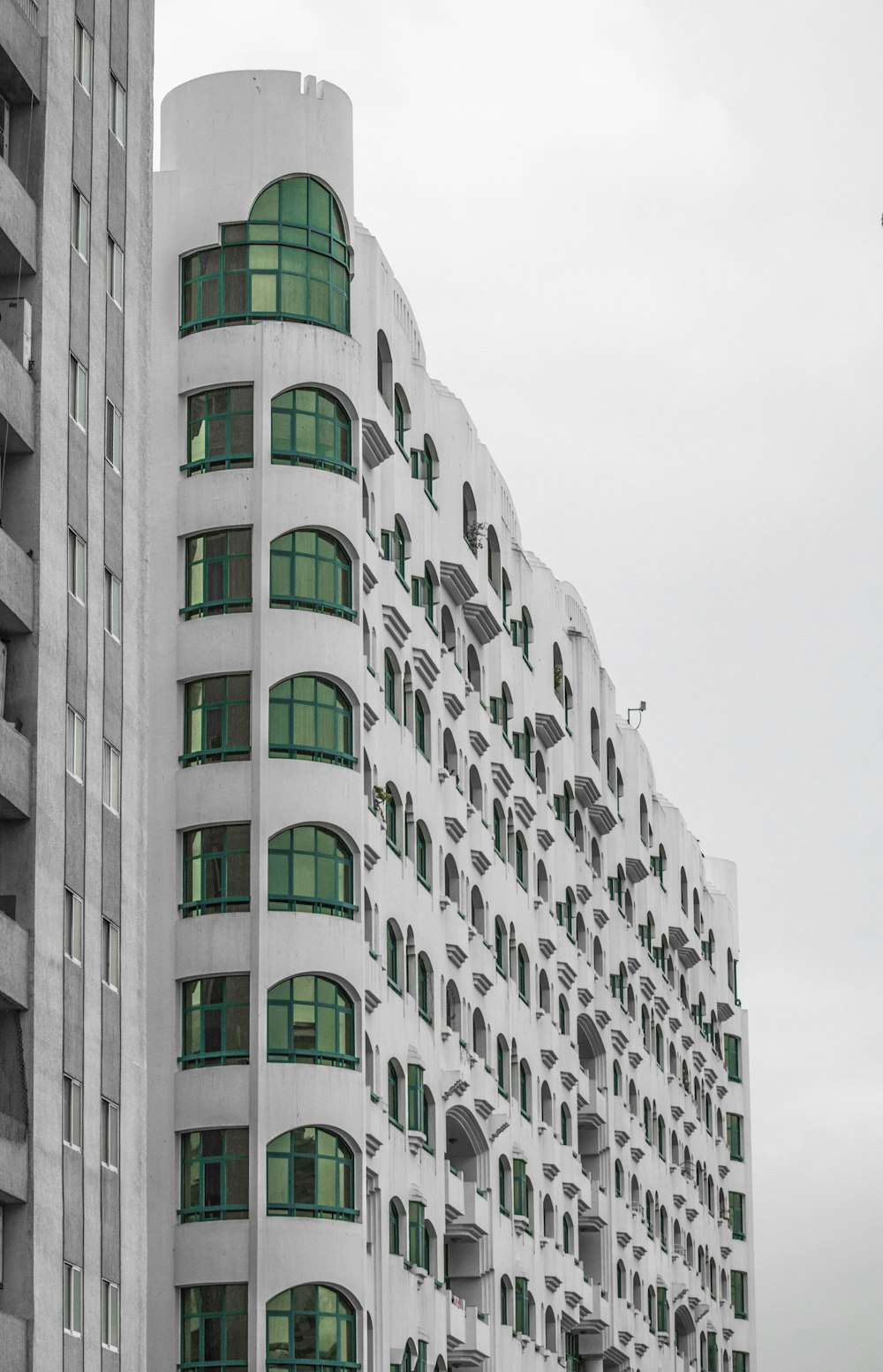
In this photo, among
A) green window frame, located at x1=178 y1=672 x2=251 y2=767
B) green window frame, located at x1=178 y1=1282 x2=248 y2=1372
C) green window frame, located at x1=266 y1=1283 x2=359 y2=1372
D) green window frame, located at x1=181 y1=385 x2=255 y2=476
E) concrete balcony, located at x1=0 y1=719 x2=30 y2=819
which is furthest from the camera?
green window frame, located at x1=181 y1=385 x2=255 y2=476

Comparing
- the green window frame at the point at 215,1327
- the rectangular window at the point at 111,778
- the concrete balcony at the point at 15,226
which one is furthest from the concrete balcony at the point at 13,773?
the green window frame at the point at 215,1327

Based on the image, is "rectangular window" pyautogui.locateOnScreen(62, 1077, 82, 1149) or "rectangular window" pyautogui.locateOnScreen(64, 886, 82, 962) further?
"rectangular window" pyautogui.locateOnScreen(64, 886, 82, 962)

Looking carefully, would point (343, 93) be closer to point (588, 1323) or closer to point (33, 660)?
point (33, 660)

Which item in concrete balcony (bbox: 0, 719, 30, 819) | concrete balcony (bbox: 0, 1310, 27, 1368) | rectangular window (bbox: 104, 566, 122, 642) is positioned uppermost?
rectangular window (bbox: 104, 566, 122, 642)

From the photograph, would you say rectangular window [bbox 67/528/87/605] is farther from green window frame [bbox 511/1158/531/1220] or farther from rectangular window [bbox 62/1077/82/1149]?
green window frame [bbox 511/1158/531/1220]

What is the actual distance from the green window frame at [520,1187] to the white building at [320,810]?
0.14m

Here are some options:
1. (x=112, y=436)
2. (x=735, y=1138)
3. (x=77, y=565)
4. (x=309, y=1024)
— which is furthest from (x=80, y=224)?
(x=735, y=1138)

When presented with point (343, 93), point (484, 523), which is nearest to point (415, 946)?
point (484, 523)

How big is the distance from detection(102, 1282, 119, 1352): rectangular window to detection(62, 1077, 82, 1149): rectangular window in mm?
2852

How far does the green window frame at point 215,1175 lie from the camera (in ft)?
178

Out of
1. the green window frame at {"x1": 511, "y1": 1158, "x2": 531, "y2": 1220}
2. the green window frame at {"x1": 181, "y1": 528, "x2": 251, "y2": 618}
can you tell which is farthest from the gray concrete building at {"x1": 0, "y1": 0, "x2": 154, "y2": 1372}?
the green window frame at {"x1": 511, "y1": 1158, "x2": 531, "y2": 1220}

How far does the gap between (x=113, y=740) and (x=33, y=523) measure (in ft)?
16.7

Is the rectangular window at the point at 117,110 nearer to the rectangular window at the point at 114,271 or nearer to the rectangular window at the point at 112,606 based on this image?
the rectangular window at the point at 114,271

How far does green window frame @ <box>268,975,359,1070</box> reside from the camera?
55.6 meters
